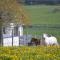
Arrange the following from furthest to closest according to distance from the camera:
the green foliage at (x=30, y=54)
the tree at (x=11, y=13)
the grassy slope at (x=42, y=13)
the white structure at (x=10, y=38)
Result: the grassy slope at (x=42, y=13) < the tree at (x=11, y=13) < the white structure at (x=10, y=38) < the green foliage at (x=30, y=54)

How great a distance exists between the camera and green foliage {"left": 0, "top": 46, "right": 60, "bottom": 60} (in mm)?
10648

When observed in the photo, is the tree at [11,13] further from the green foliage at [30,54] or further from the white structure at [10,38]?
the green foliage at [30,54]

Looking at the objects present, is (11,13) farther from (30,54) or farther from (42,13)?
(42,13)

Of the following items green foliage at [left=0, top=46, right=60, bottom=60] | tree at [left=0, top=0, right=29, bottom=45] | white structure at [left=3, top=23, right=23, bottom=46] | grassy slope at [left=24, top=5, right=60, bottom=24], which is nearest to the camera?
green foliage at [left=0, top=46, right=60, bottom=60]

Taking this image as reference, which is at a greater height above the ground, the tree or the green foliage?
the tree

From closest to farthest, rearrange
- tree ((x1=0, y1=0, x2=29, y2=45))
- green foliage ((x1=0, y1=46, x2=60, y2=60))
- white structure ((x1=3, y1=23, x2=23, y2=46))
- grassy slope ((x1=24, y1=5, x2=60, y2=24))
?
green foliage ((x1=0, y1=46, x2=60, y2=60)) < white structure ((x1=3, y1=23, x2=23, y2=46)) < tree ((x1=0, y1=0, x2=29, y2=45)) < grassy slope ((x1=24, y1=5, x2=60, y2=24))

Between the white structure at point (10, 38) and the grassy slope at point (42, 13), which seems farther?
the grassy slope at point (42, 13)

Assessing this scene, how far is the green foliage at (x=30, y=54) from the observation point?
1065 cm

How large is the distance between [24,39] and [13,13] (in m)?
2.44

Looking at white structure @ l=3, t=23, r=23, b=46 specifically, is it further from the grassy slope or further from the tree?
the grassy slope

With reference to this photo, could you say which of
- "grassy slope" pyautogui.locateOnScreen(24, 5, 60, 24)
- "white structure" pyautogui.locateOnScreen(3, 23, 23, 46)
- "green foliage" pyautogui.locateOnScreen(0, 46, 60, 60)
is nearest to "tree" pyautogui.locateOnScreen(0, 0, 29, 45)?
"white structure" pyautogui.locateOnScreen(3, 23, 23, 46)

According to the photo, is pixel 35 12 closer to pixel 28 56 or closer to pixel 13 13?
pixel 13 13

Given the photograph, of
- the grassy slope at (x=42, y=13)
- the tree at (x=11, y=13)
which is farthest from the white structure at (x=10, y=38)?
the grassy slope at (x=42, y=13)

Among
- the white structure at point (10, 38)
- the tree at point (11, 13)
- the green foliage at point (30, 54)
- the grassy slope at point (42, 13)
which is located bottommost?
the green foliage at point (30, 54)
